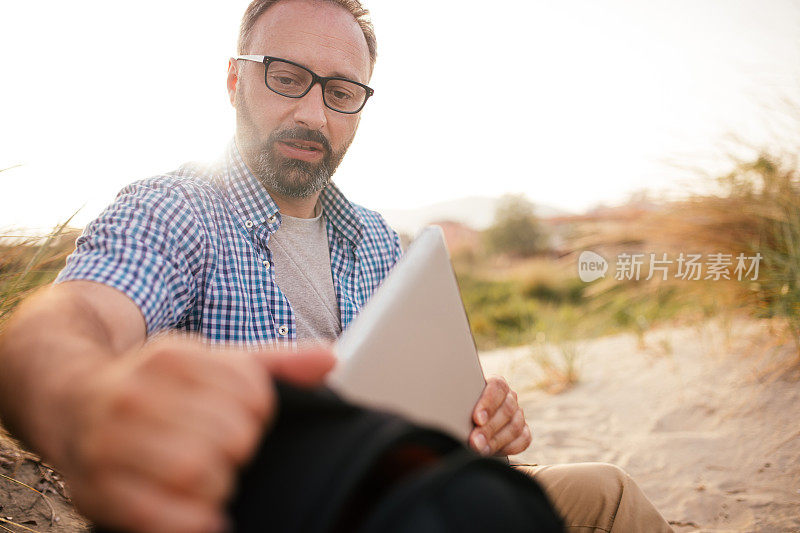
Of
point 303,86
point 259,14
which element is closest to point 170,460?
point 303,86

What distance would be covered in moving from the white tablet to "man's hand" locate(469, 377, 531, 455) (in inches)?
0.8

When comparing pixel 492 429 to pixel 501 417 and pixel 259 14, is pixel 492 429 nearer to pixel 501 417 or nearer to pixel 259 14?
pixel 501 417

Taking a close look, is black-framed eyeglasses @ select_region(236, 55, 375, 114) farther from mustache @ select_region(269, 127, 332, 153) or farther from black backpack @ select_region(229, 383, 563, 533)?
black backpack @ select_region(229, 383, 563, 533)

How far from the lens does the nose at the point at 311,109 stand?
159 cm

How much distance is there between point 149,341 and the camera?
0.94 m

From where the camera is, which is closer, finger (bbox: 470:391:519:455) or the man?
the man

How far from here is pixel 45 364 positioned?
55cm

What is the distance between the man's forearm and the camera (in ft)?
1.59

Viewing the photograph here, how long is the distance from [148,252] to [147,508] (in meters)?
0.76

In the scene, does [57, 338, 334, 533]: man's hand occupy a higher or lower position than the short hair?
lower

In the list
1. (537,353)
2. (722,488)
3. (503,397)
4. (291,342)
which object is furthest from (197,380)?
(537,353)

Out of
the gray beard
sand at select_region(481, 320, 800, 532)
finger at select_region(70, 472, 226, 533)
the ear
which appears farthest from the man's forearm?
sand at select_region(481, 320, 800, 532)

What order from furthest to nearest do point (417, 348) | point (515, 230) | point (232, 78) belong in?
point (515, 230) → point (232, 78) → point (417, 348)

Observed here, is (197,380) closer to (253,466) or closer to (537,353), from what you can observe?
(253,466)
